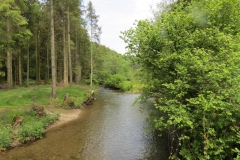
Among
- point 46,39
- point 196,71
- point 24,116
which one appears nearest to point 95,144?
point 24,116

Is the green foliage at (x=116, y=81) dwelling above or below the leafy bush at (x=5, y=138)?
above

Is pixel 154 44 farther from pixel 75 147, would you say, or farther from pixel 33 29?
pixel 33 29

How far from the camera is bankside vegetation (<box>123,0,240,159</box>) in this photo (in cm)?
475

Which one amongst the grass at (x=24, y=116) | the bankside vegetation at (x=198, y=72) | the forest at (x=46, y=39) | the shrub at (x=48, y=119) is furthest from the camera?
the forest at (x=46, y=39)

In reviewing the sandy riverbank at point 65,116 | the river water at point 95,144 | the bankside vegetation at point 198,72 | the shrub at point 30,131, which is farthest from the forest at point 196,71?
the sandy riverbank at point 65,116

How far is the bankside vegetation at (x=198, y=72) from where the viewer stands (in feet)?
15.6

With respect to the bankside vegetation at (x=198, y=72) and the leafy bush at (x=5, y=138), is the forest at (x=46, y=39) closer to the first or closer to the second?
the bankside vegetation at (x=198, y=72)

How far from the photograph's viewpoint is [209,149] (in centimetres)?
504

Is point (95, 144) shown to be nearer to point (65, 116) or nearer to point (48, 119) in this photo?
point (48, 119)

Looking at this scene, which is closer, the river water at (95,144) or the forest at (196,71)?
the forest at (196,71)

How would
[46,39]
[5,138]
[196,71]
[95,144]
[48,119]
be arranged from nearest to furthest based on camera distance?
1. [196,71]
2. [5,138]
3. [95,144]
4. [48,119]
5. [46,39]

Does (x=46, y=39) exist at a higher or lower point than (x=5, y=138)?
higher

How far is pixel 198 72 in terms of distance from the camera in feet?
17.7

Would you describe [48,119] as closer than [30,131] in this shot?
No
